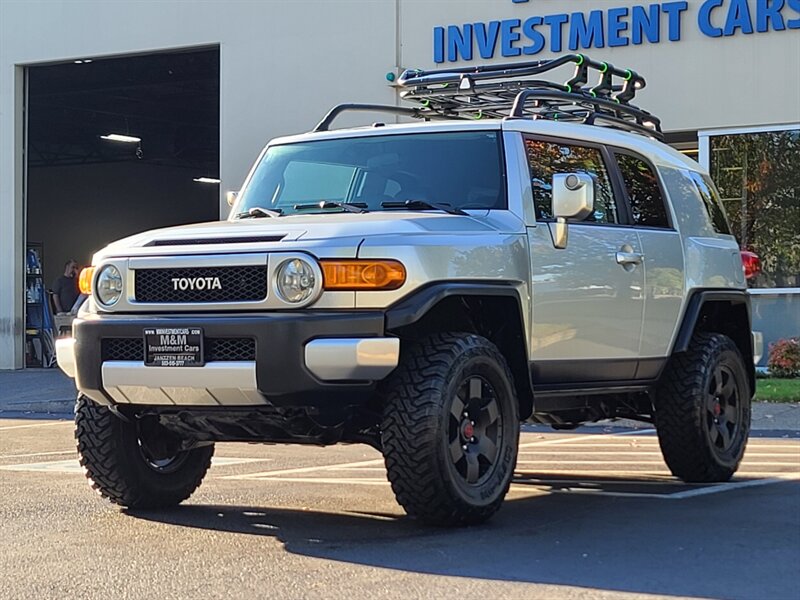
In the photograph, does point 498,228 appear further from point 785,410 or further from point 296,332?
point 785,410

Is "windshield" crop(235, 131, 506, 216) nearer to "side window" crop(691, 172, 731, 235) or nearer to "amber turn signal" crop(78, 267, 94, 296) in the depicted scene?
"amber turn signal" crop(78, 267, 94, 296)

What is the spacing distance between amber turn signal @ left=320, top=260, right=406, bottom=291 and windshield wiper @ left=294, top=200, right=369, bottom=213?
901 mm

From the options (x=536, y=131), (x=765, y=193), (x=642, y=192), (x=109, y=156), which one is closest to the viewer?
(x=536, y=131)

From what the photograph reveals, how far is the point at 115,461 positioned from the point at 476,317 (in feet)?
6.58

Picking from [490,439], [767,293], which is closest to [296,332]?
[490,439]

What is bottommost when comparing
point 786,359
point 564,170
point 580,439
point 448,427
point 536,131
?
point 580,439

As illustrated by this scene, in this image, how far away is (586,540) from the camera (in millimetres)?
6340

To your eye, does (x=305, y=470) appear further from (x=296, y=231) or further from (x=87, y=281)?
(x=296, y=231)

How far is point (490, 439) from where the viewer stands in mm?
6812

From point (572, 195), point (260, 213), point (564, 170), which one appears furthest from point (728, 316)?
point (260, 213)

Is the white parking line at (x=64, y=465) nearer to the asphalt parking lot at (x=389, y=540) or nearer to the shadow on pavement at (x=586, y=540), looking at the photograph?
the asphalt parking lot at (x=389, y=540)

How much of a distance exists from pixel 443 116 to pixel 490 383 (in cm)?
282

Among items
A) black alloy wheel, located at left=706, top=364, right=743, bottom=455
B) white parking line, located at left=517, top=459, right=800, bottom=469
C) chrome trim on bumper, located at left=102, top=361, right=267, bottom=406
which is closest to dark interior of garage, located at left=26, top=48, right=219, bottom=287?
white parking line, located at left=517, top=459, right=800, bottom=469

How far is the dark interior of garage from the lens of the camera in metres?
27.5
